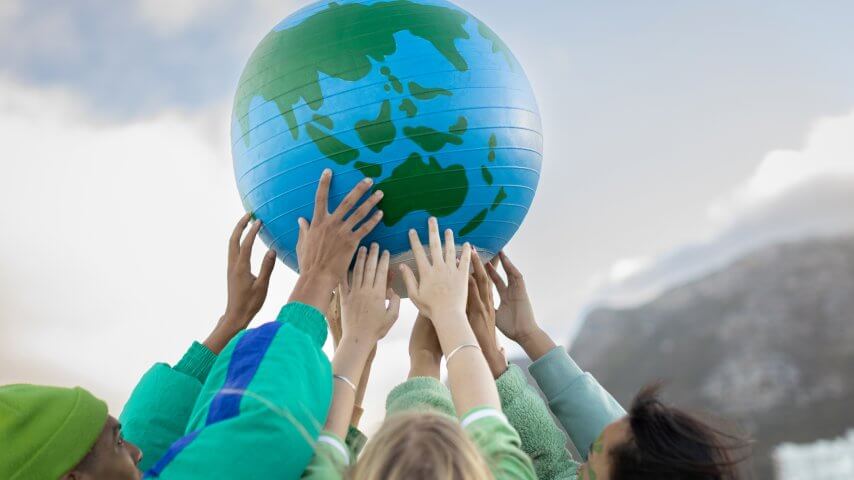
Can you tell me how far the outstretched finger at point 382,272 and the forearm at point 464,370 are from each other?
0.38m

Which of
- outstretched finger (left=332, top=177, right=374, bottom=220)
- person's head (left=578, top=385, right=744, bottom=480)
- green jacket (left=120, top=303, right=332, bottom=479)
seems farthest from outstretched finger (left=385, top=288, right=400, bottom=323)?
person's head (left=578, top=385, right=744, bottom=480)

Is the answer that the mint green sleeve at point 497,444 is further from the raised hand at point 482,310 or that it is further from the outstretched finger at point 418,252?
the raised hand at point 482,310

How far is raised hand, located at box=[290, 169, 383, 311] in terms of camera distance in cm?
240

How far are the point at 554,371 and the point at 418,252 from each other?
2.02ft

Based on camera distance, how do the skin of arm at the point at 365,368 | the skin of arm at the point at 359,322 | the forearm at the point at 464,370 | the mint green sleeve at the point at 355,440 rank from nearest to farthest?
the forearm at the point at 464,370
the skin of arm at the point at 359,322
the mint green sleeve at the point at 355,440
the skin of arm at the point at 365,368

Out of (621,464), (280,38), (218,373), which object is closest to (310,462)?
(218,373)

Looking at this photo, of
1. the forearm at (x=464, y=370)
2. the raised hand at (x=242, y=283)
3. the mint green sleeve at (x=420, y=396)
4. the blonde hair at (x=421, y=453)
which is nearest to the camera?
the blonde hair at (x=421, y=453)

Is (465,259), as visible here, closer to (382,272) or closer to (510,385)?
(382,272)

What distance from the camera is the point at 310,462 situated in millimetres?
1851

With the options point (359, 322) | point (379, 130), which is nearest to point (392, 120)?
point (379, 130)

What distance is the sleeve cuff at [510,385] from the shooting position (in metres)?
2.62

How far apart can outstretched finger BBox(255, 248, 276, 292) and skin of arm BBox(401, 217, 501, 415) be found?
636 millimetres

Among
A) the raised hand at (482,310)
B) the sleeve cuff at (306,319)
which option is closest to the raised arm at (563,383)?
the raised hand at (482,310)

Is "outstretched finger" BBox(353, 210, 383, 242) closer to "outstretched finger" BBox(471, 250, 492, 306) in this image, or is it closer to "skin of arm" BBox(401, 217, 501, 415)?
"skin of arm" BBox(401, 217, 501, 415)
